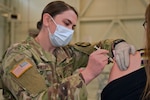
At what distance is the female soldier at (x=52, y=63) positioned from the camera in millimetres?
1218

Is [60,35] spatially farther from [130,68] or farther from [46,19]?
[130,68]

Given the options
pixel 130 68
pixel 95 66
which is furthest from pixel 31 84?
pixel 130 68

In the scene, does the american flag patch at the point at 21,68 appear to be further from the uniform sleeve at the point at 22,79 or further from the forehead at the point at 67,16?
the forehead at the point at 67,16

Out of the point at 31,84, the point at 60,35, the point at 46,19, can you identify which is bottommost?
the point at 31,84

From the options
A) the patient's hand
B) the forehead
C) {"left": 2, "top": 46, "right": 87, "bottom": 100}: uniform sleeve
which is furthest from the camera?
the forehead

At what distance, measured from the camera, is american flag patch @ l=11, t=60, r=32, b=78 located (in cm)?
125

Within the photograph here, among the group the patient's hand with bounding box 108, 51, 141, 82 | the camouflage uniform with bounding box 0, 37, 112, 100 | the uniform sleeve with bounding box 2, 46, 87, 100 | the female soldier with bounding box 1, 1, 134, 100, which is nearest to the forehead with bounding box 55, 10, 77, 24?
the female soldier with bounding box 1, 1, 134, 100

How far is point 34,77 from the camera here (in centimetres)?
125

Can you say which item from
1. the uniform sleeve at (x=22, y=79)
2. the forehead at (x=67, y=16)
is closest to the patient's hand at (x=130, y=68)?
the uniform sleeve at (x=22, y=79)

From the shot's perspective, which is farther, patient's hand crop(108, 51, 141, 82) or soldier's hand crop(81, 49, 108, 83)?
soldier's hand crop(81, 49, 108, 83)

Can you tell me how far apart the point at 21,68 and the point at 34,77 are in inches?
3.3

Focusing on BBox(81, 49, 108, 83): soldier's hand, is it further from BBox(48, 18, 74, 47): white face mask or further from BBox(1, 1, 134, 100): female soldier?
BBox(48, 18, 74, 47): white face mask

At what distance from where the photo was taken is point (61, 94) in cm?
121

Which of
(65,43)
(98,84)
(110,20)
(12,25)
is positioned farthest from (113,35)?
(65,43)
